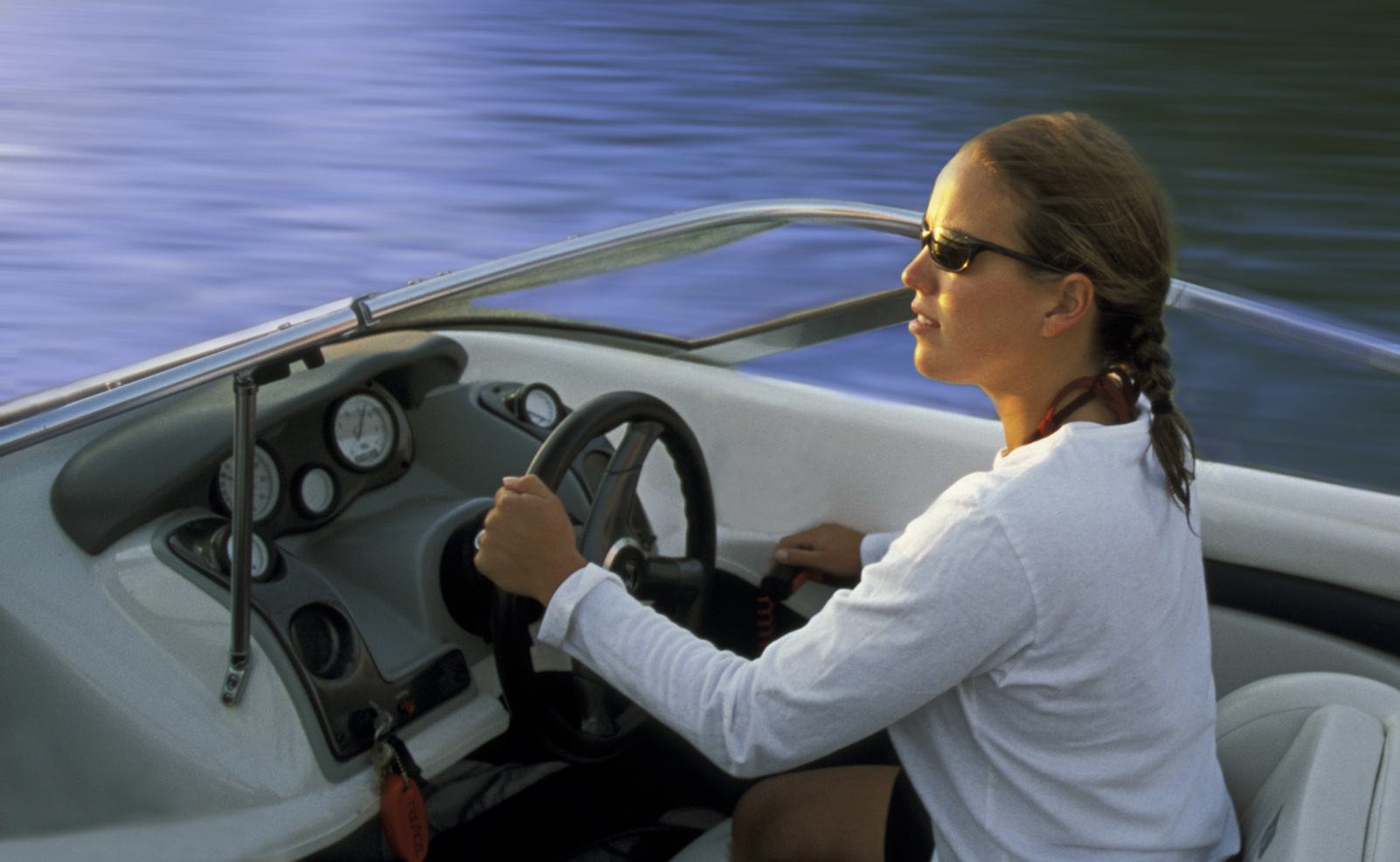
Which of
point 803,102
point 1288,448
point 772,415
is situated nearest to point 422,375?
point 772,415

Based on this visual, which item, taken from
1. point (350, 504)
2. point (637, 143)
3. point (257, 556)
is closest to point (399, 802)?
point (257, 556)

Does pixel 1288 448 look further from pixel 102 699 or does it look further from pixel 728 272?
pixel 102 699

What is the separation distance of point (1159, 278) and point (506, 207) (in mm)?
4216

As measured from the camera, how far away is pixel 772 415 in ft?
6.07

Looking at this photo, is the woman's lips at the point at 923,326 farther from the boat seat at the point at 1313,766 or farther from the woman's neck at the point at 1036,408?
the boat seat at the point at 1313,766

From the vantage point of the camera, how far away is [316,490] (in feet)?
4.64

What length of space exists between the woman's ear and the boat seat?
1.31 feet

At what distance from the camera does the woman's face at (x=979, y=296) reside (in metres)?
0.93

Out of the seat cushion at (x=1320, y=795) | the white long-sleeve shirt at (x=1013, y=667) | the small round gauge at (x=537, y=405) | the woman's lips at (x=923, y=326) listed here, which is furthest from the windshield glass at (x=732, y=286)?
the seat cushion at (x=1320, y=795)

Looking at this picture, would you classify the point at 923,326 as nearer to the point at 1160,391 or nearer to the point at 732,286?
the point at 1160,391

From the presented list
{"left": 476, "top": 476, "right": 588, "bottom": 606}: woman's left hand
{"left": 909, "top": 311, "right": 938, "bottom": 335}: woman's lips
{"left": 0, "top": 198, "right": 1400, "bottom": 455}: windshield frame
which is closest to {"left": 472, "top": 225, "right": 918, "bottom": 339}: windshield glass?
{"left": 0, "top": 198, "right": 1400, "bottom": 455}: windshield frame

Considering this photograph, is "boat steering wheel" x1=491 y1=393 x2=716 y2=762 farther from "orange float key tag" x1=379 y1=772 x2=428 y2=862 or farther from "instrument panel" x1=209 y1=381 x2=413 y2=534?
"instrument panel" x1=209 y1=381 x2=413 y2=534

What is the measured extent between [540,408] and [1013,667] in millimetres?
927

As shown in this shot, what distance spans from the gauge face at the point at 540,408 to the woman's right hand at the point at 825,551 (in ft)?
1.19
